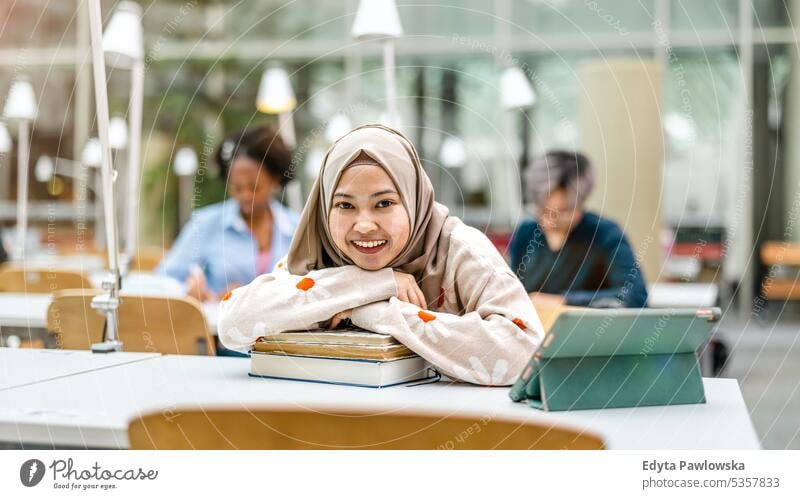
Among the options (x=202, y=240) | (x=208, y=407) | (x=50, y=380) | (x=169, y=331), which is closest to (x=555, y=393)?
(x=208, y=407)

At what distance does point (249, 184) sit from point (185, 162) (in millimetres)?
2792

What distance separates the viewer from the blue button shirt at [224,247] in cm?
287

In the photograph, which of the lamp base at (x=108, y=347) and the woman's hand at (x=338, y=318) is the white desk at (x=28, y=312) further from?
the woman's hand at (x=338, y=318)

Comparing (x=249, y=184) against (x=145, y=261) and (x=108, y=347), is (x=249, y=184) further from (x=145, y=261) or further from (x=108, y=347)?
(x=145, y=261)

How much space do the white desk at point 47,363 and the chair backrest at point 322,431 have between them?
229mm

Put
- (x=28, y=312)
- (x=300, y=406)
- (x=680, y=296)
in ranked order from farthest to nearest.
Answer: (x=680, y=296)
(x=28, y=312)
(x=300, y=406)

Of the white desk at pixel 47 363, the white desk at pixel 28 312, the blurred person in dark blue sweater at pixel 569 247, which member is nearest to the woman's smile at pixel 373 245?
the white desk at pixel 47 363

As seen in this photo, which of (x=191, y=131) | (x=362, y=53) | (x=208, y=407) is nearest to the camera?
(x=208, y=407)

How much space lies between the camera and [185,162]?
5559mm

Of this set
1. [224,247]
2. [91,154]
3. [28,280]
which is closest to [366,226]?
[224,247]

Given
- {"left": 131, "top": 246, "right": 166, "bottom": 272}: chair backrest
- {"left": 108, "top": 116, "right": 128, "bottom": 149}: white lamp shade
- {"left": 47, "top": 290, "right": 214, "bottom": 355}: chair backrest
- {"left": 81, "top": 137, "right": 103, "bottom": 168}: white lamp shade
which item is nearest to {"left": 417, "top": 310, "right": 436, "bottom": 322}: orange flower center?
{"left": 47, "top": 290, "right": 214, "bottom": 355}: chair backrest

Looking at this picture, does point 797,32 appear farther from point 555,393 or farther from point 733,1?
point 555,393

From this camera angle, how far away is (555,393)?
1.11m
